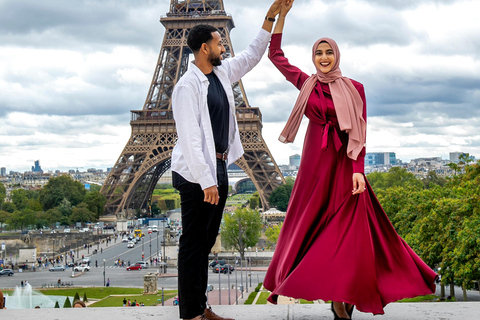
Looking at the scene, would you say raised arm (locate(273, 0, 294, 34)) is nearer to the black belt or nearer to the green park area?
the black belt

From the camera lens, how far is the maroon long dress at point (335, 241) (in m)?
4.76

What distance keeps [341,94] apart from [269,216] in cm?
5016

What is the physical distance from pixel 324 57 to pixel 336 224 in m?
1.39

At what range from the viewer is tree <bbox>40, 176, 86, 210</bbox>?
70.8m

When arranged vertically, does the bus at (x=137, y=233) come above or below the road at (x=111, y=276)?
above

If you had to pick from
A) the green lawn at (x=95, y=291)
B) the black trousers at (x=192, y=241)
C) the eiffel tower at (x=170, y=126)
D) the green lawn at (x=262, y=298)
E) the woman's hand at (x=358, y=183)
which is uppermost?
the eiffel tower at (x=170, y=126)

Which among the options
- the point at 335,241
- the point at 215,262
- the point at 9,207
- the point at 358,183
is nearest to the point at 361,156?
the point at 358,183

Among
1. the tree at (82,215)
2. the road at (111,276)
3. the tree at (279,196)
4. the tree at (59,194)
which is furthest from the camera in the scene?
the tree at (59,194)

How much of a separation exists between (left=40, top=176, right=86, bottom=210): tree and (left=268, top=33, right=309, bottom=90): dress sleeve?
6621cm

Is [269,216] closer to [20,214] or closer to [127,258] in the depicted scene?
[127,258]

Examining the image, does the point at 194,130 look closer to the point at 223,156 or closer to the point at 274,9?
the point at 223,156

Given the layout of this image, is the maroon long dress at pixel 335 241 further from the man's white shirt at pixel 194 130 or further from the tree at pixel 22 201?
the tree at pixel 22 201

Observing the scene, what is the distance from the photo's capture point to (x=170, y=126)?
168 feet

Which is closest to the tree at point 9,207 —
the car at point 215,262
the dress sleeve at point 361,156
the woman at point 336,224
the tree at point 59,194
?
the tree at point 59,194
